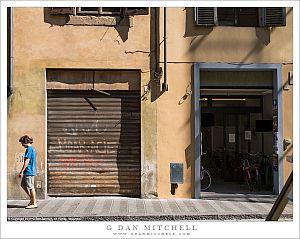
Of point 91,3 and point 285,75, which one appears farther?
point 285,75

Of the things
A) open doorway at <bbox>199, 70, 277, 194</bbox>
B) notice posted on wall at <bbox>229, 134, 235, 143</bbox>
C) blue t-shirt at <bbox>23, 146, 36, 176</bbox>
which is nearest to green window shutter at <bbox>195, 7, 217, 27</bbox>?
open doorway at <bbox>199, 70, 277, 194</bbox>

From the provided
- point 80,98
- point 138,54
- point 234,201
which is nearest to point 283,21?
point 138,54

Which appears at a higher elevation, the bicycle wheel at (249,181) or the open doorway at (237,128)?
the open doorway at (237,128)

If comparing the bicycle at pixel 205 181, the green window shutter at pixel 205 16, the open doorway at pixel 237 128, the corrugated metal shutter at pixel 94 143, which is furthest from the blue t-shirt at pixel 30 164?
the green window shutter at pixel 205 16

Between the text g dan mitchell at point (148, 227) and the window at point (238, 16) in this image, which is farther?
the window at point (238, 16)

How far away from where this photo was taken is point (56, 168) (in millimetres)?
12039

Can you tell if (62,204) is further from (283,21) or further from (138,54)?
(283,21)

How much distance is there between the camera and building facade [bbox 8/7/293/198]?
38.8ft

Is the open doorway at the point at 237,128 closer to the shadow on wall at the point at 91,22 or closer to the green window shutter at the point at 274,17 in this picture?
the green window shutter at the point at 274,17

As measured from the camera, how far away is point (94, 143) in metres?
12.1

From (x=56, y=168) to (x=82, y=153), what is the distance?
78 cm

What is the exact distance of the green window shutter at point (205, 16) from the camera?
11.9m

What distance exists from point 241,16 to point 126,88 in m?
3.70

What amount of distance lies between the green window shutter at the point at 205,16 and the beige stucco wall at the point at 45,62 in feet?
5.22
